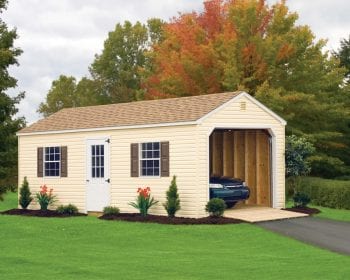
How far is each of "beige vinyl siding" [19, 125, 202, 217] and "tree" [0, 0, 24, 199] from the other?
27.0 feet

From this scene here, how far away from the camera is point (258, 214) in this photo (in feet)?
74.7

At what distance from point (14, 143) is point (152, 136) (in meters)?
15.5

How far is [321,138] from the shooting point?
3478 centimetres

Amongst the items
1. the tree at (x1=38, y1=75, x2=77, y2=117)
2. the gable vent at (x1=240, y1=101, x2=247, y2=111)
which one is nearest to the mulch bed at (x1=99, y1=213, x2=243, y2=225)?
the gable vent at (x1=240, y1=101, x2=247, y2=111)

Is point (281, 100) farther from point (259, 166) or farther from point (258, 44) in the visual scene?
point (259, 166)

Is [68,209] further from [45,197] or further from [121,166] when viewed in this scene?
[121,166]

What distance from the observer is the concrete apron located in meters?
21.8

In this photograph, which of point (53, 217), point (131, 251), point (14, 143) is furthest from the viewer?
point (14, 143)

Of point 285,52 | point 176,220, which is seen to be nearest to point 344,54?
point 285,52

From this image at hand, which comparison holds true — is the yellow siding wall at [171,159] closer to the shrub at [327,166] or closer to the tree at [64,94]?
the shrub at [327,166]

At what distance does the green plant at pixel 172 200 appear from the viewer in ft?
72.9

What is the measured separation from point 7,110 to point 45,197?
11.1 metres

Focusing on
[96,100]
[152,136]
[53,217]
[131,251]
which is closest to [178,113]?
[152,136]

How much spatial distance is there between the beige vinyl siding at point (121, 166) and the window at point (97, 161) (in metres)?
0.38
